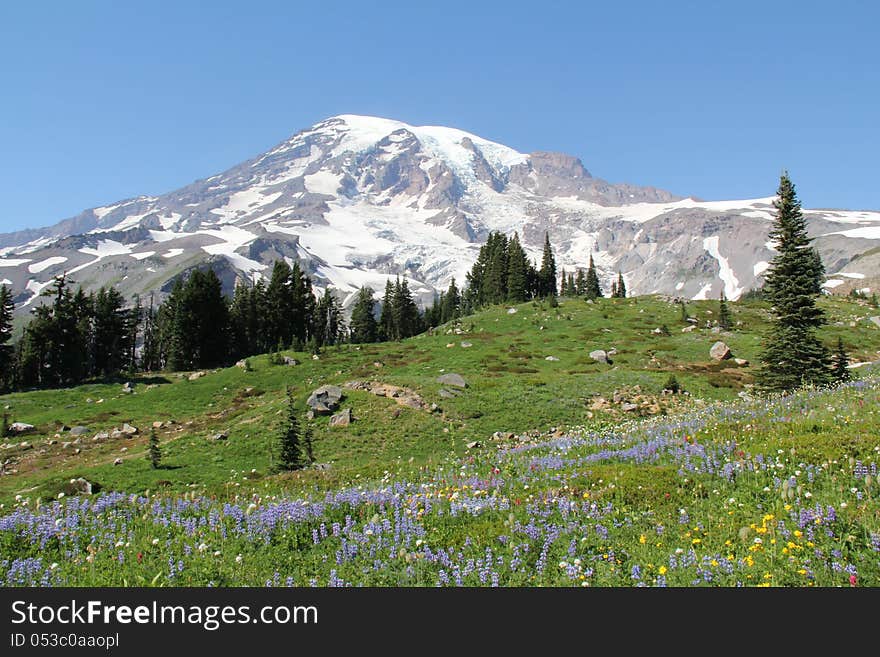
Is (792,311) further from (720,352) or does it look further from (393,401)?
(393,401)

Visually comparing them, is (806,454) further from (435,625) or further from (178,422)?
(178,422)

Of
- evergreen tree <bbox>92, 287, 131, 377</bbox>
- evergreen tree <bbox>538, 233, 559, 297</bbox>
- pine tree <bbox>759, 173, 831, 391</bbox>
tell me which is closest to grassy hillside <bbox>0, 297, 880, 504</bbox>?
pine tree <bbox>759, 173, 831, 391</bbox>

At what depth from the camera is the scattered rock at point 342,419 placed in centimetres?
3014

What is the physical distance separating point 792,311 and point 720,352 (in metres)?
19.8

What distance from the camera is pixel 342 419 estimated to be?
100.0 feet

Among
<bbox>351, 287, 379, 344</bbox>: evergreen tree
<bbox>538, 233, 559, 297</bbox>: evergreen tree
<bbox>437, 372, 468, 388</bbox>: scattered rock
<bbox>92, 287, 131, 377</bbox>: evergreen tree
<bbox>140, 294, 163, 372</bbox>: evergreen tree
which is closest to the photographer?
<bbox>437, 372, 468, 388</bbox>: scattered rock

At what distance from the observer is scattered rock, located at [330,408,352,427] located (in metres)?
30.1

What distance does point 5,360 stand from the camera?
75.8 meters

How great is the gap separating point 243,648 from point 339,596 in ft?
3.06

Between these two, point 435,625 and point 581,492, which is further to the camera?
point 581,492

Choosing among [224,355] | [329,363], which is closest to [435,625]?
[329,363]

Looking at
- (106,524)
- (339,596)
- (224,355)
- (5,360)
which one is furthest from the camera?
(224,355)

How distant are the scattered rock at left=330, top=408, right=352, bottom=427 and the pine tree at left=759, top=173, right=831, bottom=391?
25884 mm

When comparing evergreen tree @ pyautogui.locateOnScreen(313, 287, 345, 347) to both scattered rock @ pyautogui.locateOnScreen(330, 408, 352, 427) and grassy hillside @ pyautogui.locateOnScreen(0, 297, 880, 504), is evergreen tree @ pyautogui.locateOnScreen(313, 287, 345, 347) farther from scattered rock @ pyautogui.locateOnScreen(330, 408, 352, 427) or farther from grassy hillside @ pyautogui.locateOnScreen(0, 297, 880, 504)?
scattered rock @ pyautogui.locateOnScreen(330, 408, 352, 427)
